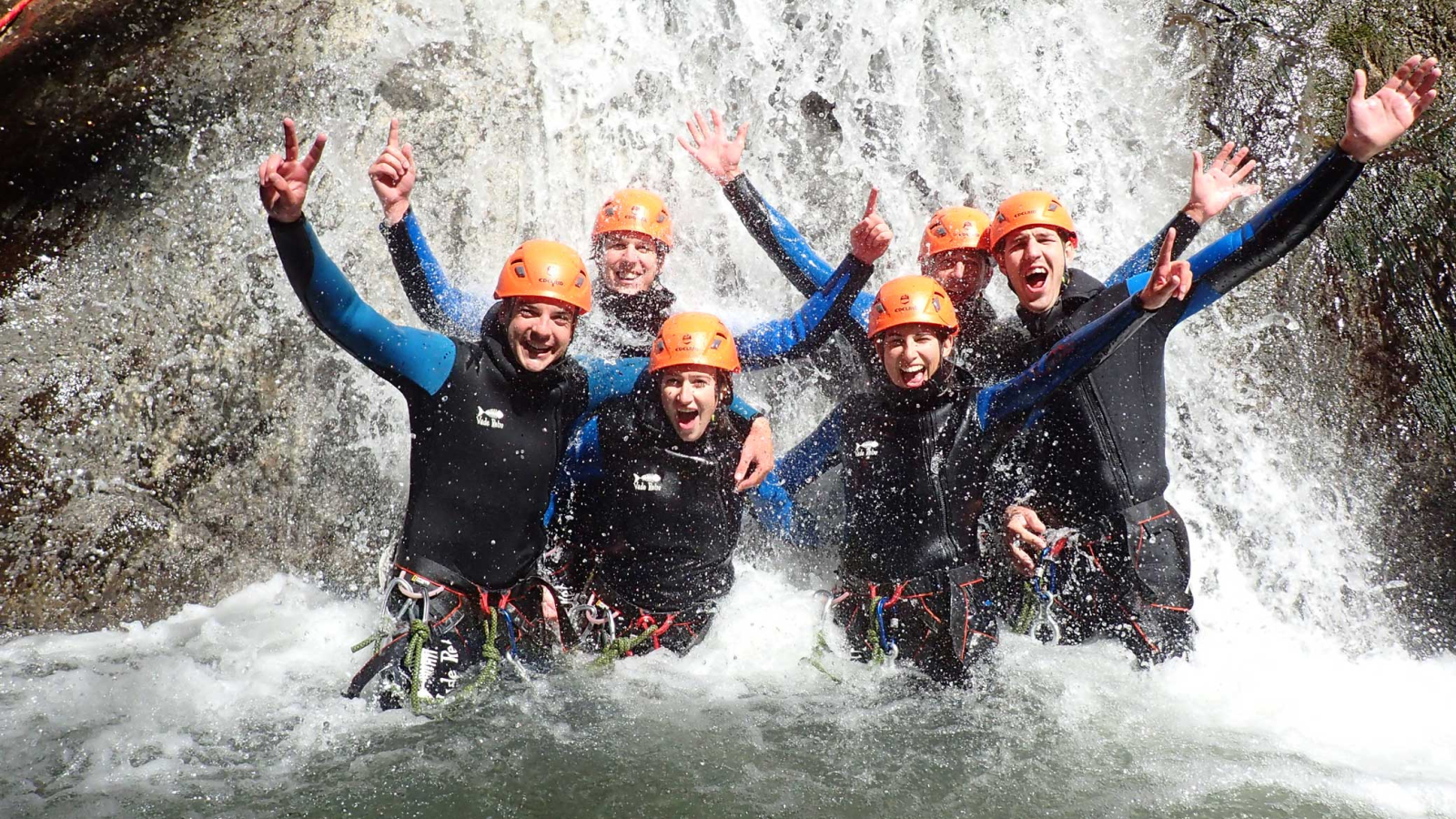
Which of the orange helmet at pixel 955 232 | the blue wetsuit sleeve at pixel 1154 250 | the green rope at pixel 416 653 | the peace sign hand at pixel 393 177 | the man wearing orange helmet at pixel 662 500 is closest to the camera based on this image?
the green rope at pixel 416 653

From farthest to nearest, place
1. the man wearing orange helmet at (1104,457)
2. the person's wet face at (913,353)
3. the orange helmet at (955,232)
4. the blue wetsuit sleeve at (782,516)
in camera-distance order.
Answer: the orange helmet at (955,232), the blue wetsuit sleeve at (782,516), the man wearing orange helmet at (1104,457), the person's wet face at (913,353)

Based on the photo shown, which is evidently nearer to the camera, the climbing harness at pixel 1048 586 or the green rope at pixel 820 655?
the green rope at pixel 820 655

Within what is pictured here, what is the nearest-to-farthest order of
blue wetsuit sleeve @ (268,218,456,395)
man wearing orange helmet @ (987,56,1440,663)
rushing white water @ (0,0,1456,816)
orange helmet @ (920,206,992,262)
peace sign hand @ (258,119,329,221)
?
peace sign hand @ (258,119,329,221) < blue wetsuit sleeve @ (268,218,456,395) < rushing white water @ (0,0,1456,816) < man wearing orange helmet @ (987,56,1440,663) < orange helmet @ (920,206,992,262)

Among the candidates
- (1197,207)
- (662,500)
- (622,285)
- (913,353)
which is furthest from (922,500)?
(1197,207)

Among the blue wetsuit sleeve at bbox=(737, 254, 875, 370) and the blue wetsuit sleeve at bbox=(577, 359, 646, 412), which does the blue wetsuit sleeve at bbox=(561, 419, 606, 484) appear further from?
the blue wetsuit sleeve at bbox=(737, 254, 875, 370)

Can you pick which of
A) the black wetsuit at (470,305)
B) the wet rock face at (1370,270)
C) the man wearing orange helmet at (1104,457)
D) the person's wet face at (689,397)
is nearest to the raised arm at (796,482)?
the person's wet face at (689,397)

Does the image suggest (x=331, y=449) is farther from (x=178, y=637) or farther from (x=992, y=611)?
(x=992, y=611)

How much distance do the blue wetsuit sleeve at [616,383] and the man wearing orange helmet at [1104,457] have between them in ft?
4.32

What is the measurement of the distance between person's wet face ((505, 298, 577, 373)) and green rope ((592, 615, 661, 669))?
1.26 metres

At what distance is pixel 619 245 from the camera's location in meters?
5.18

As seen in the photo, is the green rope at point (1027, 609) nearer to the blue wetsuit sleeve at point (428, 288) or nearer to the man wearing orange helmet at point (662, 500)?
the man wearing orange helmet at point (662, 500)

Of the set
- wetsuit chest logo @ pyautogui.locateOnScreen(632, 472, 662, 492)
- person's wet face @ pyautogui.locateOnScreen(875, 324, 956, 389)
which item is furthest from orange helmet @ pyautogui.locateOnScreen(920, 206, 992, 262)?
wetsuit chest logo @ pyautogui.locateOnScreen(632, 472, 662, 492)

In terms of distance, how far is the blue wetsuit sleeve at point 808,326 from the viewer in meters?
4.73

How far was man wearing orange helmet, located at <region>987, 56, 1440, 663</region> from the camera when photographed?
447 centimetres
